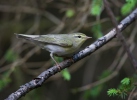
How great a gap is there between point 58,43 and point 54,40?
75 millimetres

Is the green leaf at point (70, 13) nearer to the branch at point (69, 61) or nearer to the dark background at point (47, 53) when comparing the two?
the dark background at point (47, 53)

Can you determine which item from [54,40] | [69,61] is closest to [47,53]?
[54,40]

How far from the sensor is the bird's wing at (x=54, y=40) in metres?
3.29

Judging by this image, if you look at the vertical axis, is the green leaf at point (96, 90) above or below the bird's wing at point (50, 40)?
below

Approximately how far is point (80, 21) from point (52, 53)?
4.59 ft

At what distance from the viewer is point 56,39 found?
3482 mm

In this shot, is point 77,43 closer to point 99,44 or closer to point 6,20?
point 99,44

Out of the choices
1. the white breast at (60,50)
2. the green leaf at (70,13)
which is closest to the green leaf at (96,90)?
the green leaf at (70,13)

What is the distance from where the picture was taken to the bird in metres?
3.19

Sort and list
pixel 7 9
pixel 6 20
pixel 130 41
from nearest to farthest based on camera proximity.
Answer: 1. pixel 130 41
2. pixel 7 9
3. pixel 6 20

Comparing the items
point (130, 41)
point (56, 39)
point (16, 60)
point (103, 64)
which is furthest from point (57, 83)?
point (56, 39)

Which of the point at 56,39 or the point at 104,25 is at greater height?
the point at 104,25

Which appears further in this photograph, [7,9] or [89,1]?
[7,9]

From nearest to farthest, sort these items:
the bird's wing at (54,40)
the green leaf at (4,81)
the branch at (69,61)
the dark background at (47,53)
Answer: the branch at (69,61) → the bird's wing at (54,40) → the green leaf at (4,81) → the dark background at (47,53)
